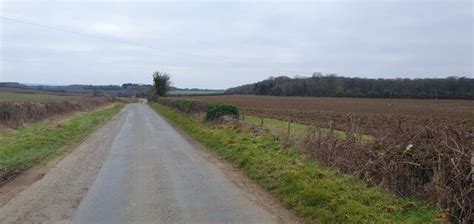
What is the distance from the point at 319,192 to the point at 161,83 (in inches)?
4003

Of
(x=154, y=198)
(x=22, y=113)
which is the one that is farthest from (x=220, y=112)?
(x=154, y=198)

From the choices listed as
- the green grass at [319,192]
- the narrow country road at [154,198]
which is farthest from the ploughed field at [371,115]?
the narrow country road at [154,198]

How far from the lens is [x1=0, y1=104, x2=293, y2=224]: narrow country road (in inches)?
298

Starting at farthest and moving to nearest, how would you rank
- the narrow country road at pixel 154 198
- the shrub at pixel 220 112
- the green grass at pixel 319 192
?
the shrub at pixel 220 112 < the narrow country road at pixel 154 198 < the green grass at pixel 319 192

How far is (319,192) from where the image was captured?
871cm

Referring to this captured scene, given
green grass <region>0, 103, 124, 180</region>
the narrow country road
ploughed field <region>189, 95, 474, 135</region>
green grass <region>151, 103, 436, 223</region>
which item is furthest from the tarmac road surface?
ploughed field <region>189, 95, 474, 135</region>

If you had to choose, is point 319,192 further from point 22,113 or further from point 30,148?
point 22,113

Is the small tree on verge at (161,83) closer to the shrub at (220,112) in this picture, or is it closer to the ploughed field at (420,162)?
the shrub at (220,112)

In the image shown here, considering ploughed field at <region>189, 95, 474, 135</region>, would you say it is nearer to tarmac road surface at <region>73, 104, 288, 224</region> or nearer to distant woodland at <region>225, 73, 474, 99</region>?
tarmac road surface at <region>73, 104, 288, 224</region>

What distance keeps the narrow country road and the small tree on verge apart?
310 feet

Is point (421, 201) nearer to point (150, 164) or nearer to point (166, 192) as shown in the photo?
point (166, 192)

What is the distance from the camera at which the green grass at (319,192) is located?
731cm

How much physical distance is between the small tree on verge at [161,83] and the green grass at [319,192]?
94.2 meters

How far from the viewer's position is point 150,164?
14.0 meters
